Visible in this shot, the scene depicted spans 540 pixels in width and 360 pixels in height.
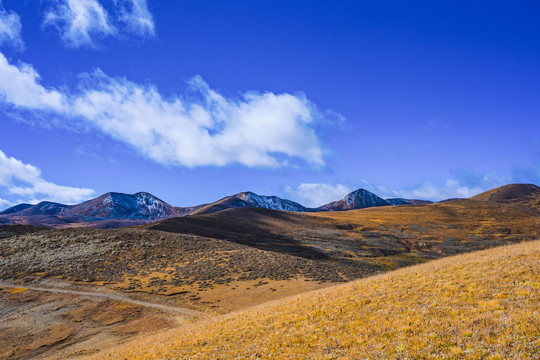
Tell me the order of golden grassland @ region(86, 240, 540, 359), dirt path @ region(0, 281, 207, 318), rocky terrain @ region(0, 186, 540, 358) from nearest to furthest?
golden grassland @ region(86, 240, 540, 359) → rocky terrain @ region(0, 186, 540, 358) → dirt path @ region(0, 281, 207, 318)

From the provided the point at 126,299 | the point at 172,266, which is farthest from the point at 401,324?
the point at 172,266

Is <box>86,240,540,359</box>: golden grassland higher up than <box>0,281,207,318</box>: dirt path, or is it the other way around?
<box>86,240,540,359</box>: golden grassland

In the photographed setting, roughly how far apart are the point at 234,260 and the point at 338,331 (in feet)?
124

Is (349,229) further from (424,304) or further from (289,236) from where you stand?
(424,304)

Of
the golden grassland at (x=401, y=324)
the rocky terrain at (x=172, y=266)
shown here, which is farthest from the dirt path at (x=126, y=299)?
the golden grassland at (x=401, y=324)

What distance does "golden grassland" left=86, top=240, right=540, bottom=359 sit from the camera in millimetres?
11516

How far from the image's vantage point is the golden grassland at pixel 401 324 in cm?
1152

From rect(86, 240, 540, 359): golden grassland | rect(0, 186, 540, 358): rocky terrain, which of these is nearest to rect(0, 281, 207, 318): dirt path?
rect(0, 186, 540, 358): rocky terrain

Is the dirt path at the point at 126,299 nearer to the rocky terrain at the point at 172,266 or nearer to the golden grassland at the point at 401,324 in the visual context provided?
the rocky terrain at the point at 172,266

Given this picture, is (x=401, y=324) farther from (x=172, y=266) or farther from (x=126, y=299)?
(x=172, y=266)

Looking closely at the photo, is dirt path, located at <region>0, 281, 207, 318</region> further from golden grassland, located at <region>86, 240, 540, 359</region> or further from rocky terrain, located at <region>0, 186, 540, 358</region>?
golden grassland, located at <region>86, 240, 540, 359</region>

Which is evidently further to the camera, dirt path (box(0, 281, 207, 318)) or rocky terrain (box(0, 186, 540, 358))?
dirt path (box(0, 281, 207, 318))

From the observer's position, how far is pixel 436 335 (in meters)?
12.4

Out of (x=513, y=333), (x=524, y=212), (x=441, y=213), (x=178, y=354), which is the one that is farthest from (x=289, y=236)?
(x=524, y=212)
